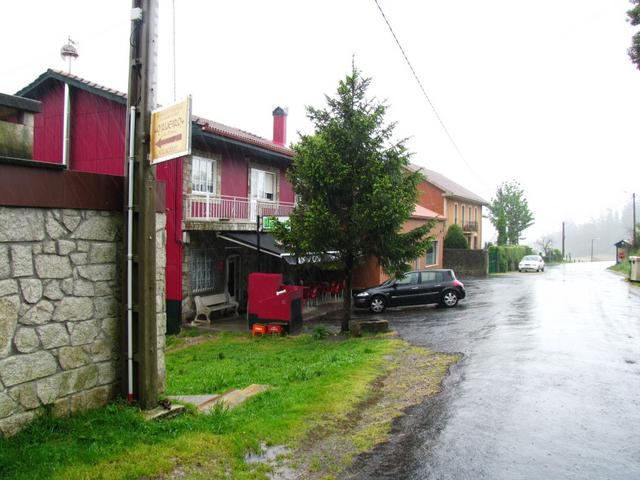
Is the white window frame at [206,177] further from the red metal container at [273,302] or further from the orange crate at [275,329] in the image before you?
the orange crate at [275,329]

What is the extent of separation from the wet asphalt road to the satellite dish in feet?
48.6

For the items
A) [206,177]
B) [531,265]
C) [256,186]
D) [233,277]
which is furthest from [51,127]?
[531,265]

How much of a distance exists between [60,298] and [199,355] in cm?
692

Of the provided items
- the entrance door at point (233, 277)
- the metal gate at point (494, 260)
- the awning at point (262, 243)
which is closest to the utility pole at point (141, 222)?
the awning at point (262, 243)

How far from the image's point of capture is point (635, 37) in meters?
11.2

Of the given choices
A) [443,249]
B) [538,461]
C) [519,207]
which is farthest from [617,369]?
[519,207]

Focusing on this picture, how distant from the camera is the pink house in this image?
49.6ft

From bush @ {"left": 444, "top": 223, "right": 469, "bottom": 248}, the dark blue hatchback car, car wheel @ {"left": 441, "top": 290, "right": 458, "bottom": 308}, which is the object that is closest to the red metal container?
the dark blue hatchback car

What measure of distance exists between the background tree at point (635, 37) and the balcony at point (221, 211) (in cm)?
1094

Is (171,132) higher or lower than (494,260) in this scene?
higher

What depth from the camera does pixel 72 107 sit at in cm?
1642

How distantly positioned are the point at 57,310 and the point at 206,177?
12524 millimetres

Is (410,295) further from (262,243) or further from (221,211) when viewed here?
(221,211)

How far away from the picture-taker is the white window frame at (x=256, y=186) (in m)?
19.2
